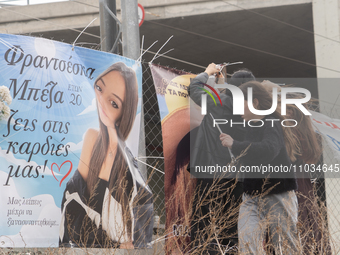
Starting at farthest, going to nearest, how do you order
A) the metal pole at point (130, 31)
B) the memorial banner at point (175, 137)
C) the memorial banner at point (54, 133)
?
the memorial banner at point (175, 137)
the metal pole at point (130, 31)
the memorial banner at point (54, 133)

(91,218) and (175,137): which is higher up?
(175,137)

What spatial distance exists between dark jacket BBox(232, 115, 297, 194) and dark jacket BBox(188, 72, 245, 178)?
0.13 metres

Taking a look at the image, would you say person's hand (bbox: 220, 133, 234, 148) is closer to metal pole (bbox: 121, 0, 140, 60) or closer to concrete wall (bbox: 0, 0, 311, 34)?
metal pole (bbox: 121, 0, 140, 60)

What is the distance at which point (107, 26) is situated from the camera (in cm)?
405

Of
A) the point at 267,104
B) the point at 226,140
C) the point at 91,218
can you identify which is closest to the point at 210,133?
the point at 226,140

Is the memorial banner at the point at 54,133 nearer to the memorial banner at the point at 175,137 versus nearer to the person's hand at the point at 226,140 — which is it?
the memorial banner at the point at 175,137

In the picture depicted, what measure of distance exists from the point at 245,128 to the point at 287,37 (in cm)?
639

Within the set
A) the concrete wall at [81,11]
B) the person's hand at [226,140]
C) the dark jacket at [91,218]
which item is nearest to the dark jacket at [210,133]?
the person's hand at [226,140]

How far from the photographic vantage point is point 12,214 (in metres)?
2.92

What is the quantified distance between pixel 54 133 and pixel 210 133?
161 centimetres

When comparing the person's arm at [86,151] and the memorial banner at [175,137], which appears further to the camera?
the memorial banner at [175,137]

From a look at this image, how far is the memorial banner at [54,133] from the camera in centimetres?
297

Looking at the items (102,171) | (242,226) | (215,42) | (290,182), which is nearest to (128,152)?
(102,171)

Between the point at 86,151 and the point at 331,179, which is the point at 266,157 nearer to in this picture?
the point at 86,151
